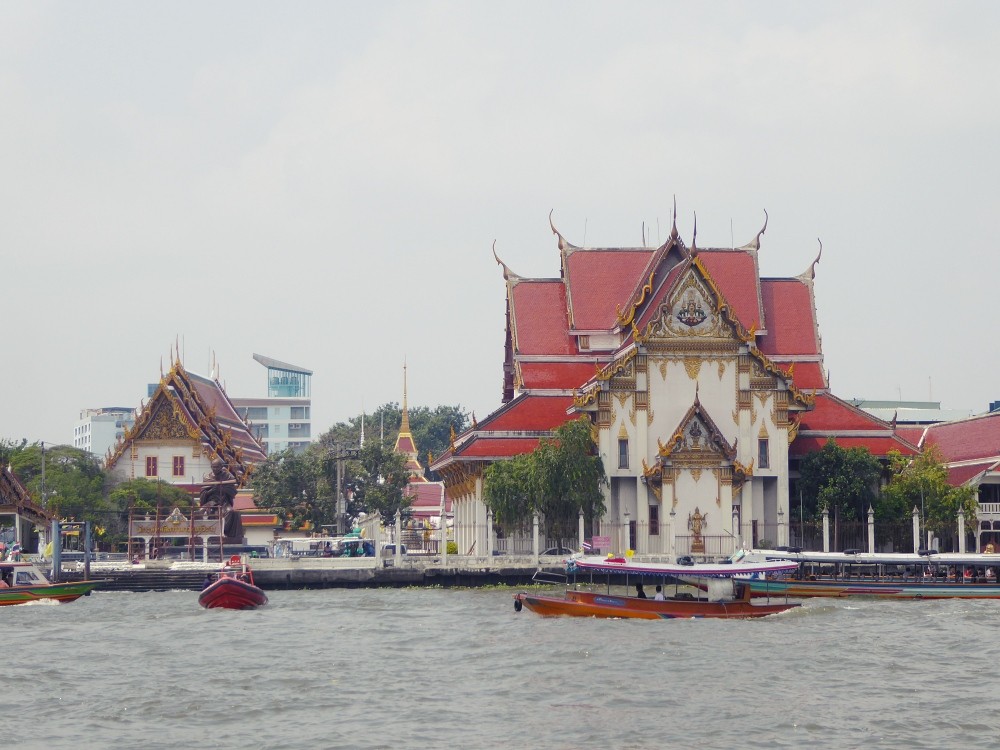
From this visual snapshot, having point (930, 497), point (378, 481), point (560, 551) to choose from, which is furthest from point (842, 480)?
point (378, 481)

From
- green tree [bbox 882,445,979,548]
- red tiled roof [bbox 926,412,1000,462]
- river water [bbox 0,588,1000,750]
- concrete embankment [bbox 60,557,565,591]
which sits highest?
red tiled roof [bbox 926,412,1000,462]

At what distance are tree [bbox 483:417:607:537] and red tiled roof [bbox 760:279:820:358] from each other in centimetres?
1067

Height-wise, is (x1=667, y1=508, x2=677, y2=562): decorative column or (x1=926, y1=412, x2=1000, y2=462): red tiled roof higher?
(x1=926, y1=412, x2=1000, y2=462): red tiled roof

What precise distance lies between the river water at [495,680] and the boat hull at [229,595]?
0.76m

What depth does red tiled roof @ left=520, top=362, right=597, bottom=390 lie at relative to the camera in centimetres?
6103

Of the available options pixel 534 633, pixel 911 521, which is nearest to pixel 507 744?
pixel 534 633

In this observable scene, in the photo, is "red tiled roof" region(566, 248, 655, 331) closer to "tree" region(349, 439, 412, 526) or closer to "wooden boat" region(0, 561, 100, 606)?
"tree" region(349, 439, 412, 526)

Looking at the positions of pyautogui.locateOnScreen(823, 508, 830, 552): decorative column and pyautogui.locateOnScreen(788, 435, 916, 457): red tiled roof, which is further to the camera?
pyautogui.locateOnScreen(788, 435, 916, 457): red tiled roof

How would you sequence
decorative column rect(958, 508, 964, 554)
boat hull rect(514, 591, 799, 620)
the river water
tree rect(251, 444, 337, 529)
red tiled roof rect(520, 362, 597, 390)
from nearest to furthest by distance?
the river water < boat hull rect(514, 591, 799, 620) < decorative column rect(958, 508, 964, 554) < red tiled roof rect(520, 362, 597, 390) < tree rect(251, 444, 337, 529)

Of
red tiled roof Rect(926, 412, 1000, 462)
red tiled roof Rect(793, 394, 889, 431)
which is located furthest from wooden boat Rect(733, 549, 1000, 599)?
red tiled roof Rect(926, 412, 1000, 462)

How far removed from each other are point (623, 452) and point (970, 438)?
14872 millimetres

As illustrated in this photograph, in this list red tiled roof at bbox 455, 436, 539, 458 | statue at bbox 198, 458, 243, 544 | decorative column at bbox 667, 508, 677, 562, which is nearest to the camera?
decorative column at bbox 667, 508, 677, 562

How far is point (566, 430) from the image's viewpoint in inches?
2186

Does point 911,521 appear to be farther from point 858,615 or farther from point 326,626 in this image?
point 326,626
